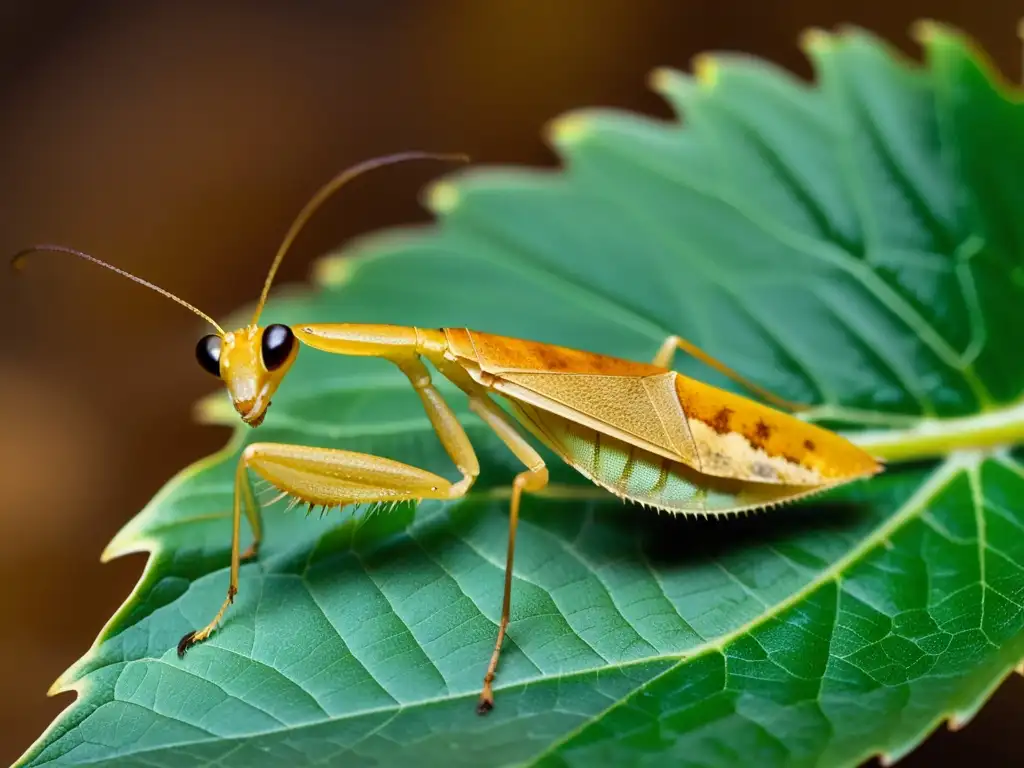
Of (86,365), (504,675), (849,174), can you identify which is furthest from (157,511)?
(86,365)

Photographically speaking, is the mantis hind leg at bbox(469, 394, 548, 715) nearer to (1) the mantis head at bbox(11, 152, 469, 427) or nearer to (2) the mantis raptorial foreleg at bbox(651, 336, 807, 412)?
(2) the mantis raptorial foreleg at bbox(651, 336, 807, 412)

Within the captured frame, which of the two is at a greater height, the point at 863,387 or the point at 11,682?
the point at 863,387

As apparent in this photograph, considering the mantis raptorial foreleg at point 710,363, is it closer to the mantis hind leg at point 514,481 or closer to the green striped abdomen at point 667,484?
the green striped abdomen at point 667,484

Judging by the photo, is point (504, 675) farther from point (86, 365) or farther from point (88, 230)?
point (88, 230)

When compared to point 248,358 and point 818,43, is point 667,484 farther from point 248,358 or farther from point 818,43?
point 818,43

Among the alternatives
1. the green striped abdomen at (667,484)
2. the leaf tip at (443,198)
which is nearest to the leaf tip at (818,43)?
the leaf tip at (443,198)

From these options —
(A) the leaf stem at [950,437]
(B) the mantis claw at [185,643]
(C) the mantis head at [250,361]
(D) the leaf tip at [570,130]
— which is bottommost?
(A) the leaf stem at [950,437]
